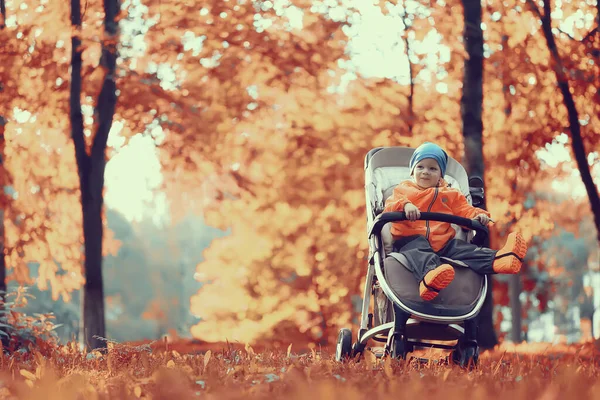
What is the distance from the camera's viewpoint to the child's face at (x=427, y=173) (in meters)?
6.12

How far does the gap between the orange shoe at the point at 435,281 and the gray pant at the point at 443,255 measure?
0.16 m

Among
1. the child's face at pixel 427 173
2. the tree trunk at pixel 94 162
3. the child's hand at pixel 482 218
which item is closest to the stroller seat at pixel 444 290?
the child's hand at pixel 482 218

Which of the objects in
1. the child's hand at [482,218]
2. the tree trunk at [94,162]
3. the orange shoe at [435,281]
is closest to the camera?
the orange shoe at [435,281]

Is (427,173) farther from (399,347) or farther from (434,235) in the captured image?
(399,347)

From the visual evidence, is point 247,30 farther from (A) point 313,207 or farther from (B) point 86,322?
(A) point 313,207

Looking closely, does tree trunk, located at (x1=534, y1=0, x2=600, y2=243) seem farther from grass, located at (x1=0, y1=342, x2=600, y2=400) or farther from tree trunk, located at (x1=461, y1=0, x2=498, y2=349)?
grass, located at (x1=0, y1=342, x2=600, y2=400)

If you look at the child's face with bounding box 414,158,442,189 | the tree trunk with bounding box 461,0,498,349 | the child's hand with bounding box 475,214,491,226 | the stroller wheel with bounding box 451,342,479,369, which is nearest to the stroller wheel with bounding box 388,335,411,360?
the stroller wheel with bounding box 451,342,479,369

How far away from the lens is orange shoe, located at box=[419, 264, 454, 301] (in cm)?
495

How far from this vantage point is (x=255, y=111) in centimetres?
1155

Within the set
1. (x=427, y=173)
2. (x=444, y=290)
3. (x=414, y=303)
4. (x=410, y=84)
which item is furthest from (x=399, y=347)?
(x=410, y=84)

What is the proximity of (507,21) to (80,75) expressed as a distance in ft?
20.8

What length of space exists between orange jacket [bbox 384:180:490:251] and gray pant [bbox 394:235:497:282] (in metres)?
0.09

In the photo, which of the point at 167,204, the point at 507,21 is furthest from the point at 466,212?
the point at 167,204

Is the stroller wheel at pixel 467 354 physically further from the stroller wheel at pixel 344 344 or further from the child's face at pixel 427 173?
the child's face at pixel 427 173
